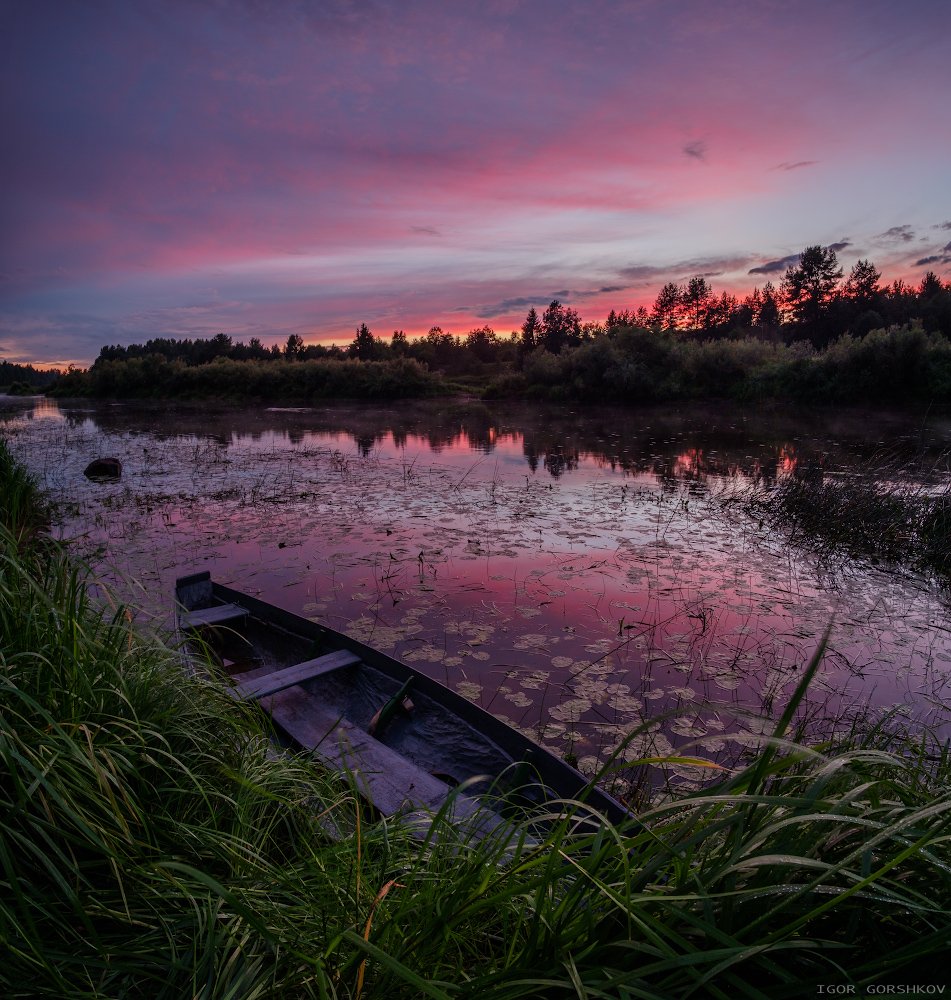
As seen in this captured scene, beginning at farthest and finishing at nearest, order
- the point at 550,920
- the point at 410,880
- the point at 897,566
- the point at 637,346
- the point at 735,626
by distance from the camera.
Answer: the point at 637,346
the point at 897,566
the point at 735,626
the point at 410,880
the point at 550,920

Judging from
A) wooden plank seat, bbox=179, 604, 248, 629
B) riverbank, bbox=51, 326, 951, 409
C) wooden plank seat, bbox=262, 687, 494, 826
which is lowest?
wooden plank seat, bbox=262, 687, 494, 826

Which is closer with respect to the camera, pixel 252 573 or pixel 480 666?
pixel 480 666

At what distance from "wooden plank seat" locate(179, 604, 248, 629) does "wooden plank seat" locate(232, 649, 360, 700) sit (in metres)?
0.74

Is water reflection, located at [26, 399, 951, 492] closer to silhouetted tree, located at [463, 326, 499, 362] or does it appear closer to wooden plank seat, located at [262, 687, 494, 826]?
wooden plank seat, located at [262, 687, 494, 826]

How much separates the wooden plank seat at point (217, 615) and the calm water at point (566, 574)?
1.33ft

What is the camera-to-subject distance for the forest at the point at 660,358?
2438 cm

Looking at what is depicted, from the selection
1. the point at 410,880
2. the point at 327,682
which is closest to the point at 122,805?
the point at 410,880

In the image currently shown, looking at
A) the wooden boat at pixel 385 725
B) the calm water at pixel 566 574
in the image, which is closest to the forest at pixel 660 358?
the calm water at pixel 566 574

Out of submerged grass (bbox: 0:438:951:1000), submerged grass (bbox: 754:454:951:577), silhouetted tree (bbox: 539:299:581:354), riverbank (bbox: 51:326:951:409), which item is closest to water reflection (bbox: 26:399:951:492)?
submerged grass (bbox: 754:454:951:577)

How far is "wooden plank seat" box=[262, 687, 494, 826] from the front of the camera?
2555 mm

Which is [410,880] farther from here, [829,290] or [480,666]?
[829,290]

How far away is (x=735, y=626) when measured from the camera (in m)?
5.22

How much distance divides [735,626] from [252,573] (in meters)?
5.26

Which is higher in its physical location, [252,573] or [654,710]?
[252,573]
